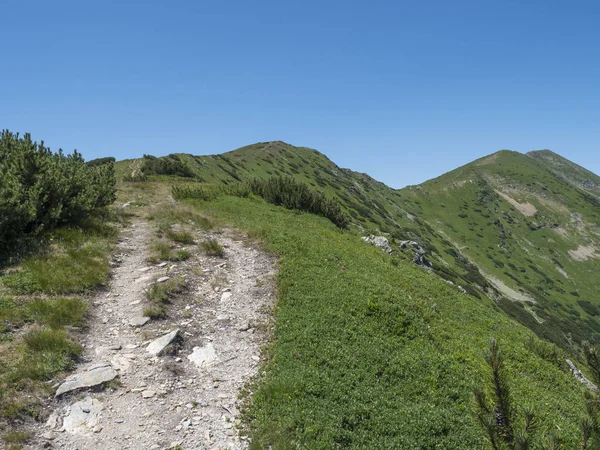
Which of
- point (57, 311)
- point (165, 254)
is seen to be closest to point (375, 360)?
point (57, 311)

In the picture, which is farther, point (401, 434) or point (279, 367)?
point (279, 367)

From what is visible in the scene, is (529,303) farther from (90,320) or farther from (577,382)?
(90,320)

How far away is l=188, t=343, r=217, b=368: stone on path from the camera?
33.0 feet

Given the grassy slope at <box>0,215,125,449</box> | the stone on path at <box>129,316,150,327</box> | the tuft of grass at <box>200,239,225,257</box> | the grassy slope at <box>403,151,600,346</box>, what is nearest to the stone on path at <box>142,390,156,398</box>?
the grassy slope at <box>0,215,125,449</box>

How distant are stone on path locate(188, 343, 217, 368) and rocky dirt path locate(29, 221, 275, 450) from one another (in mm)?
29

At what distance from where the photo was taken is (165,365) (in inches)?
375

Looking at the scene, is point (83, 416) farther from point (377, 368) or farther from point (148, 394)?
point (377, 368)

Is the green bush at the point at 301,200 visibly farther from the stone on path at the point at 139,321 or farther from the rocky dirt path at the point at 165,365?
the stone on path at the point at 139,321

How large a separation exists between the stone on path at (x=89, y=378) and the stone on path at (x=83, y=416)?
1.55 feet

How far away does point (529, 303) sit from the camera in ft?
345

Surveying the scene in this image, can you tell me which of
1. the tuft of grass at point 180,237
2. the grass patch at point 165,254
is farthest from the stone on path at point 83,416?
the tuft of grass at point 180,237

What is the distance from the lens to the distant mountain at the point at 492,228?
8931cm

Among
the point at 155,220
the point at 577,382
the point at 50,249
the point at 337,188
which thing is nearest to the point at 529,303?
the point at 337,188

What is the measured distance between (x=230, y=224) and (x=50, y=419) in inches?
674
